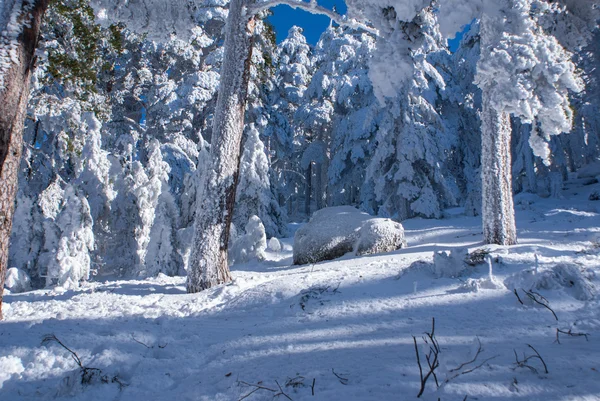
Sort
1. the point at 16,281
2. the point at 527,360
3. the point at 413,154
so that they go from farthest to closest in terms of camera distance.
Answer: the point at 413,154 < the point at 16,281 < the point at 527,360

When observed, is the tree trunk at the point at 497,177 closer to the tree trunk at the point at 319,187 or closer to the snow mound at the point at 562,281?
the snow mound at the point at 562,281

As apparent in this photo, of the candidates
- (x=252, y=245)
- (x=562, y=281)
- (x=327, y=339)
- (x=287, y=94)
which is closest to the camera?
(x=327, y=339)

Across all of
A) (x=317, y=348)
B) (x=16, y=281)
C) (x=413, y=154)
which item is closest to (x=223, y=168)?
(x=317, y=348)

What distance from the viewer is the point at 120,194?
14227 mm

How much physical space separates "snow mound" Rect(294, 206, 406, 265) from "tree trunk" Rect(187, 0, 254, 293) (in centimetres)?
411

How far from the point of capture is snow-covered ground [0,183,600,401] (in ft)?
7.07

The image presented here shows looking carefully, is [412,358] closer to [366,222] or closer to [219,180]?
[219,180]

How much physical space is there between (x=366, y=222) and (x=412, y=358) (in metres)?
8.19

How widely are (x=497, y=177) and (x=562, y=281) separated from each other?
5867 mm

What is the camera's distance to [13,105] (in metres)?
3.68

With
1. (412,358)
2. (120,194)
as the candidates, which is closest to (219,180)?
(412,358)

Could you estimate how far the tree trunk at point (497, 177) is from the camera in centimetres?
879

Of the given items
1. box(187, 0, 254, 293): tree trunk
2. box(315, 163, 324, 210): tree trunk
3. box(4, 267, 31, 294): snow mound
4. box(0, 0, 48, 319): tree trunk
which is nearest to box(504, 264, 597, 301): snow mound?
box(187, 0, 254, 293): tree trunk

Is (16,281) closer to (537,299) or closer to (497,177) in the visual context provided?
(537,299)
